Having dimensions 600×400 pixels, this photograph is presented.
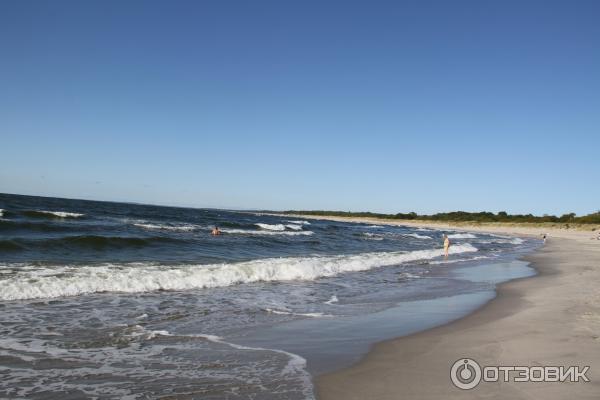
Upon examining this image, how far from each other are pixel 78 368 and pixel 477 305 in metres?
8.64

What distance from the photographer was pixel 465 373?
5.39 meters

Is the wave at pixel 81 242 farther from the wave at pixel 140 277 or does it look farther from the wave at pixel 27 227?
the wave at pixel 27 227

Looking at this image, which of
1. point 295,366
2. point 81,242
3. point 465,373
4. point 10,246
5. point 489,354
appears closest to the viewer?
point 465,373

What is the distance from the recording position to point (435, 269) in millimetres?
19672

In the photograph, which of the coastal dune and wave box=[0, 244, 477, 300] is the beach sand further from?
wave box=[0, 244, 477, 300]

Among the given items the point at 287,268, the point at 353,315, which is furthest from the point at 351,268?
the point at 353,315

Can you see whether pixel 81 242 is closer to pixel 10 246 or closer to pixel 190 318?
pixel 10 246

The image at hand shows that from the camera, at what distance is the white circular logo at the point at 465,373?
5.01 metres

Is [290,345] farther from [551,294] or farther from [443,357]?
[551,294]

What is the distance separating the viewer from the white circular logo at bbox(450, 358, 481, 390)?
16.4 ft

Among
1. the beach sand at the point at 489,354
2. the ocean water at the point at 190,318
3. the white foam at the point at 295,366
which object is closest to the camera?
the beach sand at the point at 489,354

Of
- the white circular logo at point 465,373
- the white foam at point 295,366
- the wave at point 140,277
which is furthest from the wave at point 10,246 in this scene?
the white circular logo at point 465,373

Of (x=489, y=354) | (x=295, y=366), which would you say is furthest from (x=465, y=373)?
(x=295, y=366)

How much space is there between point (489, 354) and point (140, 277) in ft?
30.3
